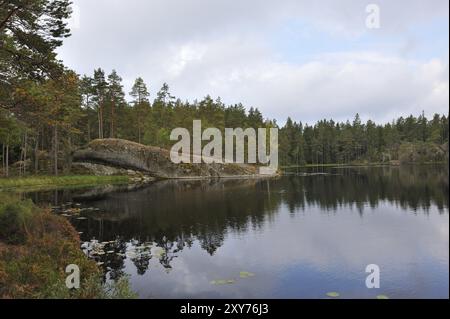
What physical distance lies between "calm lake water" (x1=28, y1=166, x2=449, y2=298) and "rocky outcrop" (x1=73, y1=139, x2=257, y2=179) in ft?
92.0

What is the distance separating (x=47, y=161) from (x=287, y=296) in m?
61.2

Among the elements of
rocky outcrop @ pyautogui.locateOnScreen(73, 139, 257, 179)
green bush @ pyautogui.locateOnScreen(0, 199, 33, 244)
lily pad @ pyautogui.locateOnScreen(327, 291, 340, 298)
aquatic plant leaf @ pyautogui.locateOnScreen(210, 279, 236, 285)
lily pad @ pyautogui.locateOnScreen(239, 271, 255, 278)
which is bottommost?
aquatic plant leaf @ pyautogui.locateOnScreen(210, 279, 236, 285)

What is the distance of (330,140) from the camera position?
147500mm

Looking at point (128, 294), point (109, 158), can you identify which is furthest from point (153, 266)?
point (109, 158)

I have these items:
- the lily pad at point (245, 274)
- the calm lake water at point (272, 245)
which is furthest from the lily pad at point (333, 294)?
the lily pad at point (245, 274)

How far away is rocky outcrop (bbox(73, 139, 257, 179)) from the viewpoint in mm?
62125

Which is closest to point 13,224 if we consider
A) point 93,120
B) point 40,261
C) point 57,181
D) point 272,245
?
point 40,261

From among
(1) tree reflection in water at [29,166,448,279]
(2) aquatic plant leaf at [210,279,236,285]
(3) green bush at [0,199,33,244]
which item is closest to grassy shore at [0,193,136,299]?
(3) green bush at [0,199,33,244]

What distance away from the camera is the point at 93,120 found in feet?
251

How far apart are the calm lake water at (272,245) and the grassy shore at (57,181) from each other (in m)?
15.7

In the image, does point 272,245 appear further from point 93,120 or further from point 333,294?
point 93,120

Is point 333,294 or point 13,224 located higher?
point 13,224

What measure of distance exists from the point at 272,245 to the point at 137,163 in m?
48.8

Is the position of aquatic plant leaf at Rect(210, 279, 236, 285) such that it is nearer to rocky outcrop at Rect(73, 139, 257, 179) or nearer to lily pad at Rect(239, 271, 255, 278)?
lily pad at Rect(239, 271, 255, 278)
